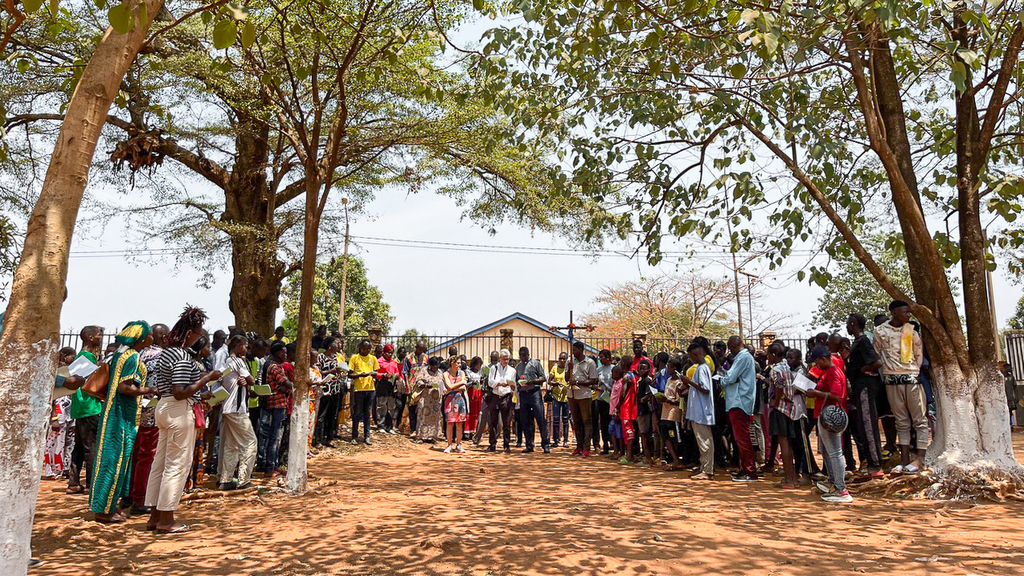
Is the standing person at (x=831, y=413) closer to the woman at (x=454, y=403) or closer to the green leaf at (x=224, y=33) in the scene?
the green leaf at (x=224, y=33)

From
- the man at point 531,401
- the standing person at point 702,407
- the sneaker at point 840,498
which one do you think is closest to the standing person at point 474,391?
the man at point 531,401

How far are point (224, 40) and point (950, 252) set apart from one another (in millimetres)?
8086

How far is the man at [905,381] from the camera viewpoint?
756cm

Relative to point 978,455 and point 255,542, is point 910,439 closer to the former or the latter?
point 978,455

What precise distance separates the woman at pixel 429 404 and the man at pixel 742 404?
20.5ft

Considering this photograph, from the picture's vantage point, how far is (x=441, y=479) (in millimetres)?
8734

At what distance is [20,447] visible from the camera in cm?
333

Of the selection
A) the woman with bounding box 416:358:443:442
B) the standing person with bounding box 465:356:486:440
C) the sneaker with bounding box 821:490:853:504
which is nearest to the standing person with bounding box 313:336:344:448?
the woman with bounding box 416:358:443:442

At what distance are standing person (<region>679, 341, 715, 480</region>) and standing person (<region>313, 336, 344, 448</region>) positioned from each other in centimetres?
560

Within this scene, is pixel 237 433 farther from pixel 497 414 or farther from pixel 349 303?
pixel 349 303

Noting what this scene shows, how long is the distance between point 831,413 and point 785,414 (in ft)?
3.36

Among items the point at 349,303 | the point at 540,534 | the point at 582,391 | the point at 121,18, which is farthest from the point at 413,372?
the point at 349,303

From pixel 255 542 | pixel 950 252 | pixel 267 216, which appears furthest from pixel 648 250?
pixel 267 216

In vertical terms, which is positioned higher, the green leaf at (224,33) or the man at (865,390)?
the green leaf at (224,33)
